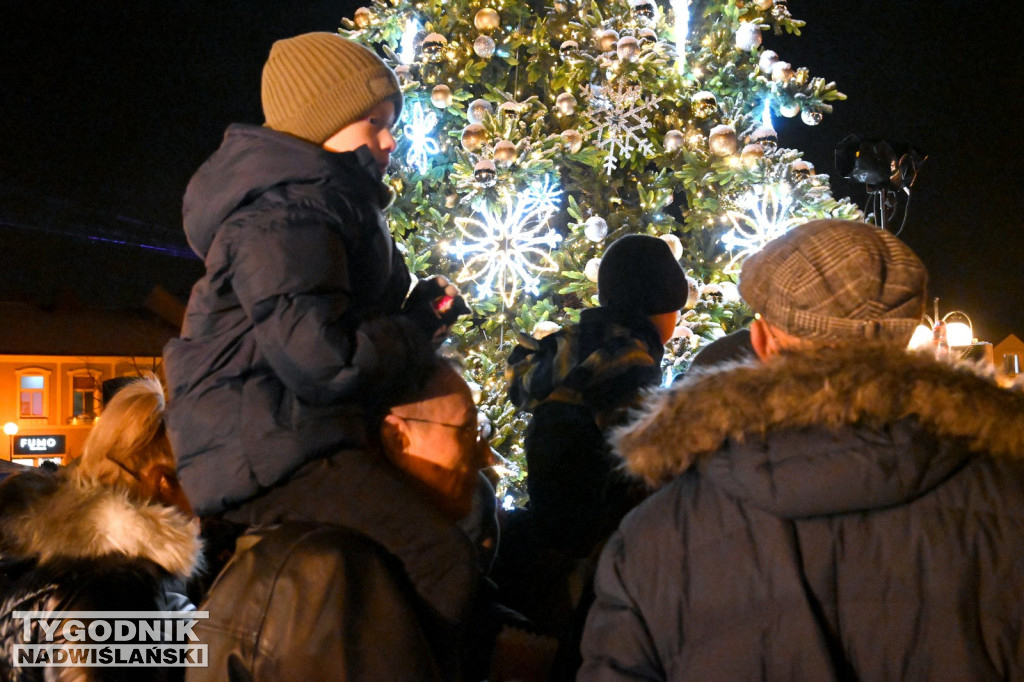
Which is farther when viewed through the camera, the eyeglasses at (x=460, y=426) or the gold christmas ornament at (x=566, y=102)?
the gold christmas ornament at (x=566, y=102)

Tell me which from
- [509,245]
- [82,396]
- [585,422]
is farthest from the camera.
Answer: [82,396]

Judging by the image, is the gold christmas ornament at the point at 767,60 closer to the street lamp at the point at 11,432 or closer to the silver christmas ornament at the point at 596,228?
the silver christmas ornament at the point at 596,228

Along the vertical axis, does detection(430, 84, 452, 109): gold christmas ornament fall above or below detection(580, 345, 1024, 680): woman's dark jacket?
above

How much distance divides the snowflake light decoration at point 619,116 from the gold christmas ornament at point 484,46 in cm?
63

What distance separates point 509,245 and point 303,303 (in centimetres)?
367

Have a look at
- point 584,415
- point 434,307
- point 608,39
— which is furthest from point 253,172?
point 608,39

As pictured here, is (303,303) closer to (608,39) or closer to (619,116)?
(608,39)

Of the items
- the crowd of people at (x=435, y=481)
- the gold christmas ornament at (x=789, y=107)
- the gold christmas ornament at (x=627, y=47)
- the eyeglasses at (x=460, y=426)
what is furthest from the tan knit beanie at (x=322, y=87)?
the gold christmas ornament at (x=789, y=107)

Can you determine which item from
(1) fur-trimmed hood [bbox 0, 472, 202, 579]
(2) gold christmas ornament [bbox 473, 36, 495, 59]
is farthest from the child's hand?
(2) gold christmas ornament [bbox 473, 36, 495, 59]

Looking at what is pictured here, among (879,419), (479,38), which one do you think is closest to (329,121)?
(879,419)

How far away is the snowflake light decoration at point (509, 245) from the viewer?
5301 millimetres

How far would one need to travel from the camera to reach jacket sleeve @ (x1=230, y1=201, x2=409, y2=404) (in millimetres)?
1683

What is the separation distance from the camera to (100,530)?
7.50 feet

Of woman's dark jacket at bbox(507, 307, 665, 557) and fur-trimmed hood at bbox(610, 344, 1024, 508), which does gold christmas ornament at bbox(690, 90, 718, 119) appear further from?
fur-trimmed hood at bbox(610, 344, 1024, 508)
